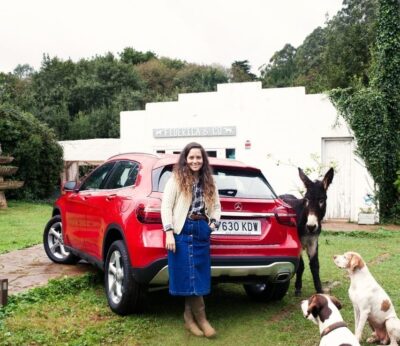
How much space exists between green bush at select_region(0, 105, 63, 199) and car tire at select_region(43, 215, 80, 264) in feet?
39.0

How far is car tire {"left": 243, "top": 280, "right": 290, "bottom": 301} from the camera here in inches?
253

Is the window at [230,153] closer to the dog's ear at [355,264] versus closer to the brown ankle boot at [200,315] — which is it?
the brown ankle boot at [200,315]

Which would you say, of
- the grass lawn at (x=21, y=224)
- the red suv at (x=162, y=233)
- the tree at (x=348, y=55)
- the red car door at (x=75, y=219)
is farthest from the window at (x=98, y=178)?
the tree at (x=348, y=55)

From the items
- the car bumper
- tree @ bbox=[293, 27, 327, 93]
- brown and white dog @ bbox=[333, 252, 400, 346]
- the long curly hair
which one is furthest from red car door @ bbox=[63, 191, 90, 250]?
tree @ bbox=[293, 27, 327, 93]

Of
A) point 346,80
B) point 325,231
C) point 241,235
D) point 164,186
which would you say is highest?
point 346,80

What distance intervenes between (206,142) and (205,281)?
13111 mm

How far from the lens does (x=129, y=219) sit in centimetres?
535

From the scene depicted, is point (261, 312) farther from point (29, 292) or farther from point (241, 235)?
point (29, 292)

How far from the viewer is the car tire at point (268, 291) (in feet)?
21.1

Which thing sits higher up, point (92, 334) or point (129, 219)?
point (129, 219)

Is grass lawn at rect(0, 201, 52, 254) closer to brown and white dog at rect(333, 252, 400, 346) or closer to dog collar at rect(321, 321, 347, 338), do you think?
brown and white dog at rect(333, 252, 400, 346)

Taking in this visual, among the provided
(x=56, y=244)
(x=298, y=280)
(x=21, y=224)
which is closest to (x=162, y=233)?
(x=298, y=280)

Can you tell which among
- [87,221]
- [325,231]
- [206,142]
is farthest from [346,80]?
[87,221]

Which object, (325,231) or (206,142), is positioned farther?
(206,142)
